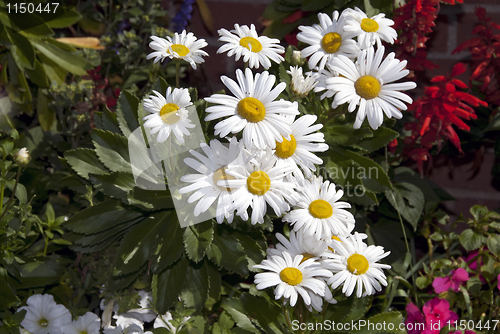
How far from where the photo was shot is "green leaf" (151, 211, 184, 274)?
919mm

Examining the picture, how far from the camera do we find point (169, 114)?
2.62 ft

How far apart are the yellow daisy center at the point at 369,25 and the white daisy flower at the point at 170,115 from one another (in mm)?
413

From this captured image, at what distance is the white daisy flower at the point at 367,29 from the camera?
0.91 meters

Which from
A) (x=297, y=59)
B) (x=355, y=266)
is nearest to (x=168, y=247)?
(x=355, y=266)

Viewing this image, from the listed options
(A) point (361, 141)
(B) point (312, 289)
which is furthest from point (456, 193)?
(B) point (312, 289)

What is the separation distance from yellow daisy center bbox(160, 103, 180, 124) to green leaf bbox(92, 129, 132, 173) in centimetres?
25

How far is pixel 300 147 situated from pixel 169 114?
250mm

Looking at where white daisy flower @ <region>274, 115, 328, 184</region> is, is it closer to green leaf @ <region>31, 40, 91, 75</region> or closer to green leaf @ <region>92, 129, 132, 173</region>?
green leaf @ <region>92, 129, 132, 173</region>

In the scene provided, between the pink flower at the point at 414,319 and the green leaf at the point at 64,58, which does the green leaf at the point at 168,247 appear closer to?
the pink flower at the point at 414,319

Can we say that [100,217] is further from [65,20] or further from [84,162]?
[65,20]

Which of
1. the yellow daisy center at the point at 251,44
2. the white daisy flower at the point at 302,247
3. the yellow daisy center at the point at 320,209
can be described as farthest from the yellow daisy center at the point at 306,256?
the yellow daisy center at the point at 251,44

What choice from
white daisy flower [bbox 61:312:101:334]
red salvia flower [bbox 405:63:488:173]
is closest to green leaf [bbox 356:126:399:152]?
red salvia flower [bbox 405:63:488:173]

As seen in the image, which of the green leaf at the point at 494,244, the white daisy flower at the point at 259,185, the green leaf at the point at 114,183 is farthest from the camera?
the green leaf at the point at 494,244

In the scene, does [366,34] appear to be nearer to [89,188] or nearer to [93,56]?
[89,188]
